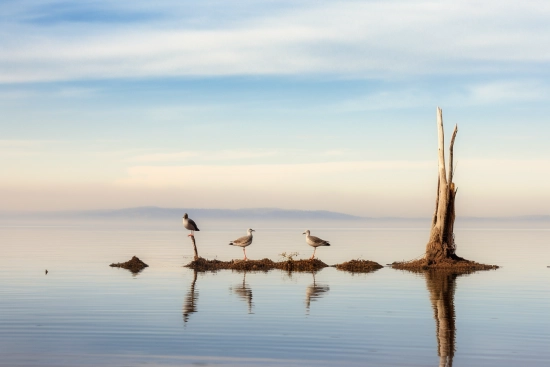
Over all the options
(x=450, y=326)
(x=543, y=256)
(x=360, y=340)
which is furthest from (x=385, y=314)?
(x=543, y=256)

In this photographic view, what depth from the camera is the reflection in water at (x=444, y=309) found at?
1756 cm

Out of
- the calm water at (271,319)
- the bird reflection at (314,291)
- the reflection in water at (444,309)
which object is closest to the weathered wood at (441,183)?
the reflection in water at (444,309)

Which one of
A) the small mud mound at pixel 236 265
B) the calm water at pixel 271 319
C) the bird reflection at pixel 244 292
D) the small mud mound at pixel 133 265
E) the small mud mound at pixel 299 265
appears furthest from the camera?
the small mud mound at pixel 133 265

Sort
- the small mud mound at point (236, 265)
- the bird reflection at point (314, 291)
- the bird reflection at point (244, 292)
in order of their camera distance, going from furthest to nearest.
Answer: the small mud mound at point (236, 265) < the bird reflection at point (314, 291) < the bird reflection at point (244, 292)

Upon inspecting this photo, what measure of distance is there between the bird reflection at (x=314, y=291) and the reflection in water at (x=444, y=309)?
12.4 feet

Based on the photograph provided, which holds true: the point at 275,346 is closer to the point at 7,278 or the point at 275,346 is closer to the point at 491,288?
the point at 491,288

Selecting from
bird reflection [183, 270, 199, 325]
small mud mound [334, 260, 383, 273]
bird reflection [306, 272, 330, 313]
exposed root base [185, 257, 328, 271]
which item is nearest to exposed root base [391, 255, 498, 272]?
small mud mound [334, 260, 383, 273]

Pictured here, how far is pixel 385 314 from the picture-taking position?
23.5 m

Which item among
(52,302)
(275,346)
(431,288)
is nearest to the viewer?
(275,346)

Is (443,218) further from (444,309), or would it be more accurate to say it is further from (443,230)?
(444,309)

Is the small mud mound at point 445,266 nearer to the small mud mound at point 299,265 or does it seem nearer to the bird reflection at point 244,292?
the small mud mound at point 299,265

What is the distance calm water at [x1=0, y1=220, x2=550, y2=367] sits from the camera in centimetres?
1691

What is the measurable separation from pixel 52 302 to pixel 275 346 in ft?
35.5

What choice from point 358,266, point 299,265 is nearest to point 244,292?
point 299,265
